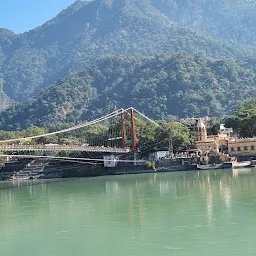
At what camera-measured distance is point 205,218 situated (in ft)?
66.6

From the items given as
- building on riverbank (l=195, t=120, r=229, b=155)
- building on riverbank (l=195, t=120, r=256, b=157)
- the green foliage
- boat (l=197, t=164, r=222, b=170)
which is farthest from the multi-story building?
boat (l=197, t=164, r=222, b=170)

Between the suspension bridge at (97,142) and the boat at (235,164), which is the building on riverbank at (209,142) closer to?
the boat at (235,164)

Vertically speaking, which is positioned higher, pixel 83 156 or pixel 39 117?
pixel 39 117

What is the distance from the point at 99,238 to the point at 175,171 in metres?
30.6

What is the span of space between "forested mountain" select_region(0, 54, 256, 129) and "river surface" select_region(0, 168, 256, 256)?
280ft

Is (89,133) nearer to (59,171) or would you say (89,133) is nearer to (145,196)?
(59,171)

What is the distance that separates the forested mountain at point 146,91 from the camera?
120 m

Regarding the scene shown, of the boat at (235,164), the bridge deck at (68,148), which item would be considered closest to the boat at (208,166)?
the boat at (235,164)

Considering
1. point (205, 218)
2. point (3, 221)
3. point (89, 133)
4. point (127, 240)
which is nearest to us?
point (127, 240)

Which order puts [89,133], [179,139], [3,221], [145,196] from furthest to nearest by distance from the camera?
1. [89,133]
2. [179,139]
3. [145,196]
4. [3,221]

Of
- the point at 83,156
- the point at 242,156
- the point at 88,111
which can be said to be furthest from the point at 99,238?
the point at 88,111

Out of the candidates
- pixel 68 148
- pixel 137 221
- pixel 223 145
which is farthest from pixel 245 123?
pixel 137 221

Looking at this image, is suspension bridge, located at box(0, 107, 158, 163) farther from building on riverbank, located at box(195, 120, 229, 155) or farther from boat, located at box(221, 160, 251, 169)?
boat, located at box(221, 160, 251, 169)

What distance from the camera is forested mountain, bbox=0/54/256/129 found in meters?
120
